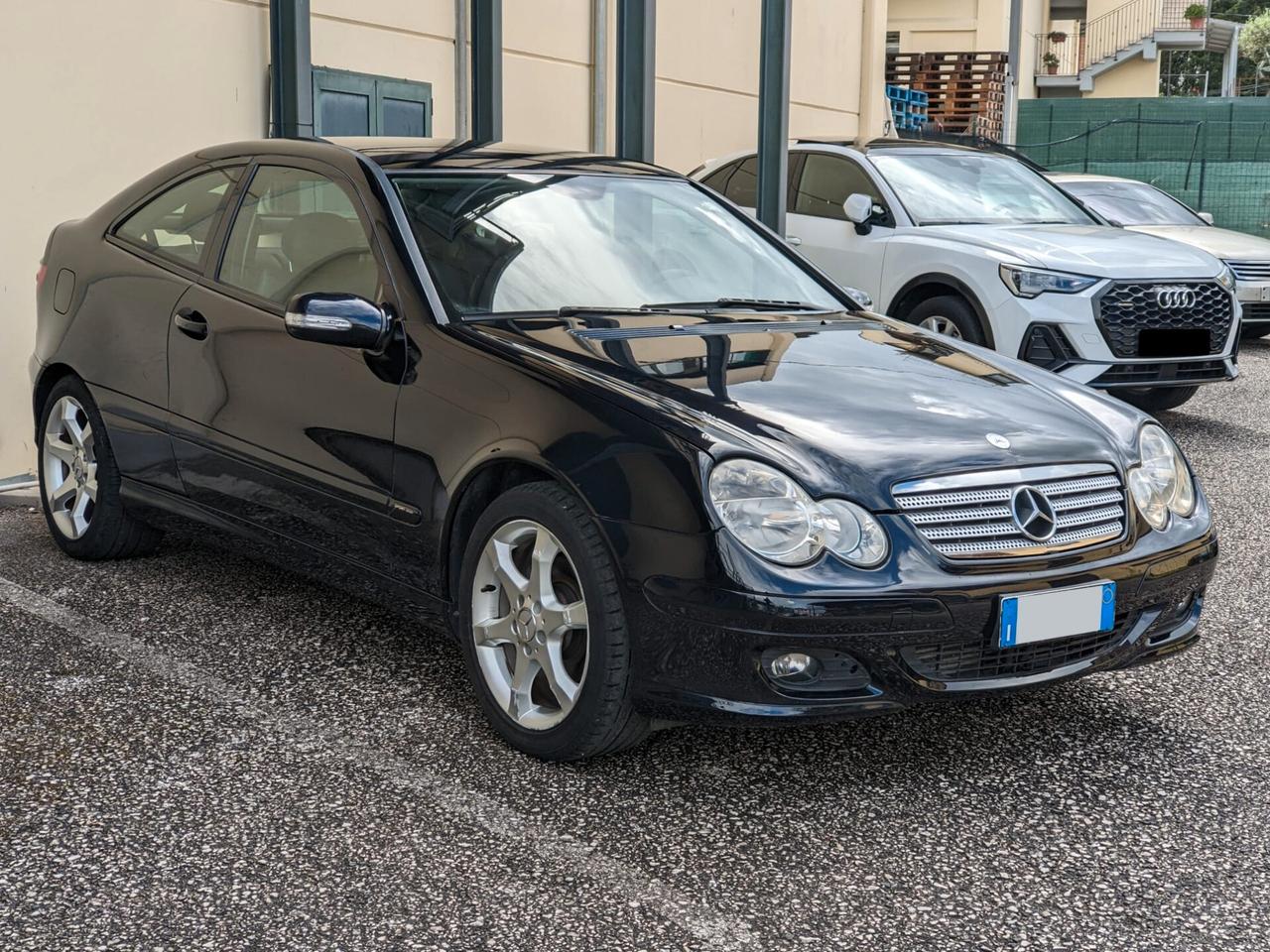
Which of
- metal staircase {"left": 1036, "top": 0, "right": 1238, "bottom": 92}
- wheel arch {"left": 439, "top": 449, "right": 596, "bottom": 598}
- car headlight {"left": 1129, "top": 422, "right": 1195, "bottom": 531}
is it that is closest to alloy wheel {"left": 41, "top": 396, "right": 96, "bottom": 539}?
wheel arch {"left": 439, "top": 449, "right": 596, "bottom": 598}

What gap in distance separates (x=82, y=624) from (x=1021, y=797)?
2846mm

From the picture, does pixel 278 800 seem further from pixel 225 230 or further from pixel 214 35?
pixel 214 35

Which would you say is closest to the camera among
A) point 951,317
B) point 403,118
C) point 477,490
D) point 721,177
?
point 477,490

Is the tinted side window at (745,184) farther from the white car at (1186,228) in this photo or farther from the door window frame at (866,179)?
the white car at (1186,228)

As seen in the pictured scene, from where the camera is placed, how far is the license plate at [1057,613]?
128 inches

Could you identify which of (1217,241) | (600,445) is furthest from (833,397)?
(1217,241)

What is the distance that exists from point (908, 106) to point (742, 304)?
21.8 metres

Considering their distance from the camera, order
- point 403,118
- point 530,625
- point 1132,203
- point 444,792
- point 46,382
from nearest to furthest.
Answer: point 444,792 < point 530,625 < point 46,382 < point 403,118 < point 1132,203

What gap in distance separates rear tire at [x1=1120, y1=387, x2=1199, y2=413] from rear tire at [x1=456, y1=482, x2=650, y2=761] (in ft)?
21.3

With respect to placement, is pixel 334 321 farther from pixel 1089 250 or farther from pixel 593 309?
pixel 1089 250

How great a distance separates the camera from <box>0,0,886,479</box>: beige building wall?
22.6 feet

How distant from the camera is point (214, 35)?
7910mm

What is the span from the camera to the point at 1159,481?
3.74 meters

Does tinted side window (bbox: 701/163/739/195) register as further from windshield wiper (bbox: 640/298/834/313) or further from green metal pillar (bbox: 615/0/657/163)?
windshield wiper (bbox: 640/298/834/313)
